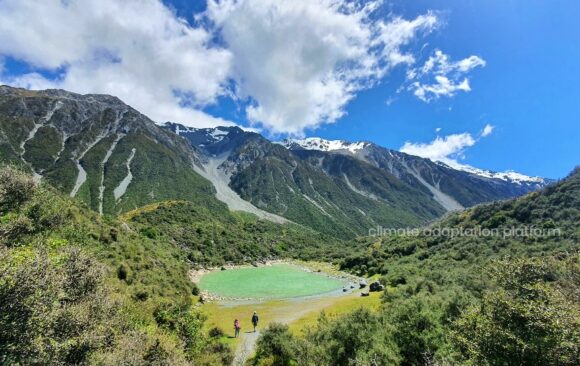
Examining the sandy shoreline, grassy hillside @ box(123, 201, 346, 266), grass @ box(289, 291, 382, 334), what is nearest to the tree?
grass @ box(289, 291, 382, 334)

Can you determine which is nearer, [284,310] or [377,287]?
[284,310]

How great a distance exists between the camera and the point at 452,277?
5603 centimetres

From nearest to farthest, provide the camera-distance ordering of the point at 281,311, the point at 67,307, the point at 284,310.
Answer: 1. the point at 67,307
2. the point at 281,311
3. the point at 284,310

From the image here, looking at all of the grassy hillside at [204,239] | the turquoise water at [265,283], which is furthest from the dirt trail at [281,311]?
the grassy hillside at [204,239]

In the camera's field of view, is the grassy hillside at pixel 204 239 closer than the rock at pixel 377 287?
No

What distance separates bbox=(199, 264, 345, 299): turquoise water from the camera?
7619cm

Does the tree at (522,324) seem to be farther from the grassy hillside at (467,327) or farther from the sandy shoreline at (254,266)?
the sandy shoreline at (254,266)

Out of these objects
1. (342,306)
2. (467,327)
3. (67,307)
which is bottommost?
(342,306)

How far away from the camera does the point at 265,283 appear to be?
9062cm

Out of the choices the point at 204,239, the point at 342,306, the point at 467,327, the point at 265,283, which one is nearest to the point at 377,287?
the point at 342,306

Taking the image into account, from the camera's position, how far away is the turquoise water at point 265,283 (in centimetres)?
7619

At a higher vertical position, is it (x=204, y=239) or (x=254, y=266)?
(x=204, y=239)

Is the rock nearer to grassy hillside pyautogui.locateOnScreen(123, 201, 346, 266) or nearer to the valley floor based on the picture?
the valley floor

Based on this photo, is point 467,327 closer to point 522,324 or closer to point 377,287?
point 522,324
